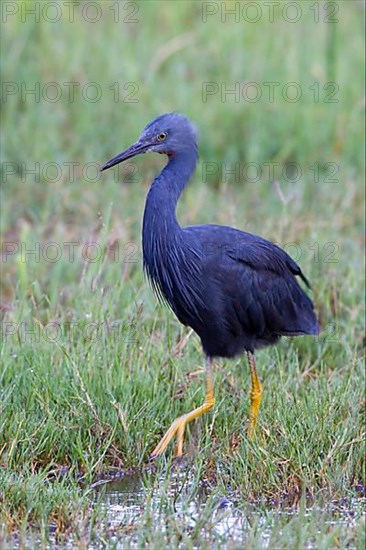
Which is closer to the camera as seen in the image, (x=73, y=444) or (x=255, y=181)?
(x=73, y=444)

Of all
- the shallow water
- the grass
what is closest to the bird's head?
the grass

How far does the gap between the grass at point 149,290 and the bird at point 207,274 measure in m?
0.22

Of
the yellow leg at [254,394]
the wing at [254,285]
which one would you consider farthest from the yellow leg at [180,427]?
the wing at [254,285]

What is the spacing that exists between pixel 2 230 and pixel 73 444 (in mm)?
2627

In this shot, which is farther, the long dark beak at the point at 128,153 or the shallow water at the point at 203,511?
the long dark beak at the point at 128,153

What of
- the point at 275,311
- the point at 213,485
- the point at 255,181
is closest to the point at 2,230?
the point at 255,181

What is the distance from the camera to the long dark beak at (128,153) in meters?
5.32

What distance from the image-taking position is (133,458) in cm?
525

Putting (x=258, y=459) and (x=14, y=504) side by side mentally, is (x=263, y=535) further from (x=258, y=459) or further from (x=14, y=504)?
(x=14, y=504)

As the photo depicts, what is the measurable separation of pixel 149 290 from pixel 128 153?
4.57ft

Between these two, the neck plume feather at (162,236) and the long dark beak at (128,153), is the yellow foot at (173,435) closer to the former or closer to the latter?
the neck plume feather at (162,236)

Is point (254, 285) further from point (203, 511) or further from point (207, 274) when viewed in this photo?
point (203, 511)

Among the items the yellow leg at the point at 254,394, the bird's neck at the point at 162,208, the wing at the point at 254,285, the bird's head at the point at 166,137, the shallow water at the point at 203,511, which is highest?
the bird's head at the point at 166,137

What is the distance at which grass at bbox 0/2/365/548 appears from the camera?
15.8ft
